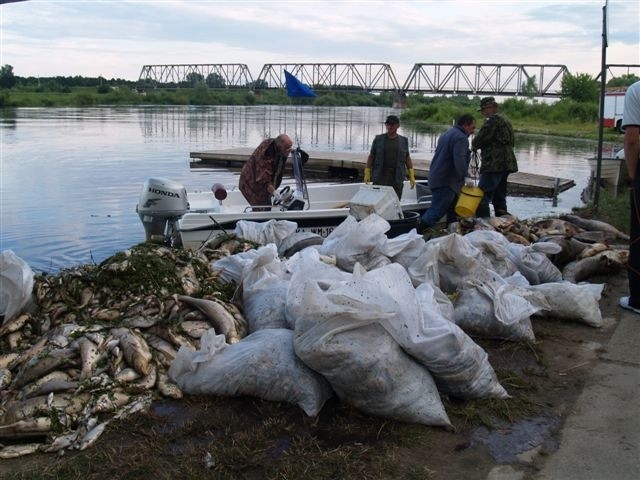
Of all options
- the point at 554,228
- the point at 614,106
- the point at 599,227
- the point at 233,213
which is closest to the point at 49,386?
the point at 233,213

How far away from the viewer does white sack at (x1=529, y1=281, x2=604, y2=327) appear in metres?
5.29

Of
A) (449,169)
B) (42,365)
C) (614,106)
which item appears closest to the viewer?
(42,365)

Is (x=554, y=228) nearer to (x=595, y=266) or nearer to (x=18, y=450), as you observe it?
(x=595, y=266)

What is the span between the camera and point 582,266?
255 inches

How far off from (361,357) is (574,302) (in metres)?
2.65

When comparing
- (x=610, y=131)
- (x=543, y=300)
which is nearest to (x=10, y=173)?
(x=543, y=300)

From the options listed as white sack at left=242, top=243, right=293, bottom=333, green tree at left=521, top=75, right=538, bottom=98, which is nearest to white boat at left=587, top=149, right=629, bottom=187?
white sack at left=242, top=243, right=293, bottom=333

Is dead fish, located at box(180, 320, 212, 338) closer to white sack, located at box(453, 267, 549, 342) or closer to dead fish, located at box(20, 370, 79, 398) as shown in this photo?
dead fish, located at box(20, 370, 79, 398)

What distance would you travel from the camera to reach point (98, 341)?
3.99m

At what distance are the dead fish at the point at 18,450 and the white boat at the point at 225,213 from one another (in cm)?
530

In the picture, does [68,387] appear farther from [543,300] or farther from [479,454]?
[543,300]

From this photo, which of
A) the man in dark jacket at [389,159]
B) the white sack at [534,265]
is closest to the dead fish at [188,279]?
the white sack at [534,265]

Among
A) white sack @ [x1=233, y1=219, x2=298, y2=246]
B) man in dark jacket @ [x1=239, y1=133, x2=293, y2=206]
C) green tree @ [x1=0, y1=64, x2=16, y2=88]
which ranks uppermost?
green tree @ [x1=0, y1=64, x2=16, y2=88]

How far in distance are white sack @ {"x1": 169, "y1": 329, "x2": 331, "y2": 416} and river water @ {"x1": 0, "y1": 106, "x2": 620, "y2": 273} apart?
712 centimetres
